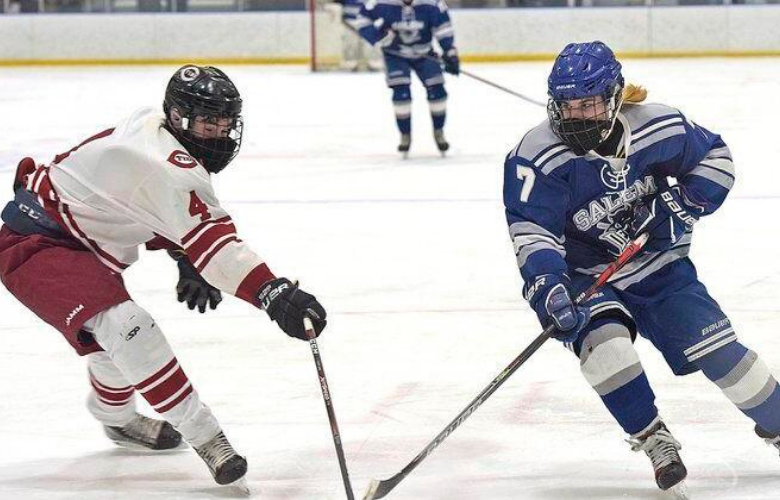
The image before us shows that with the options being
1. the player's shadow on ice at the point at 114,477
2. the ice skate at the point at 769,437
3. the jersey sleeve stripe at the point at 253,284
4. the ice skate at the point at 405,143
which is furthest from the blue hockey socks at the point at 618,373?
the ice skate at the point at 405,143

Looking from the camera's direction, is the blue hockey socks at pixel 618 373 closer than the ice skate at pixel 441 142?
Yes

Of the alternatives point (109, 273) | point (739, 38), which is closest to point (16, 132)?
point (109, 273)

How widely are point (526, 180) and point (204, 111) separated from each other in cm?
60

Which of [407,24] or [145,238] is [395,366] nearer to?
[145,238]

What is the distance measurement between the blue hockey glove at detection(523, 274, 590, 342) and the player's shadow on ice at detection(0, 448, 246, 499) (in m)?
0.66

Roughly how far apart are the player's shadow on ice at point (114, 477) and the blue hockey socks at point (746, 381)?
2.94 ft

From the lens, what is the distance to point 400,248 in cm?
507

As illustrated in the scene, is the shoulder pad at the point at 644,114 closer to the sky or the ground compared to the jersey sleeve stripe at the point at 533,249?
closer to the sky

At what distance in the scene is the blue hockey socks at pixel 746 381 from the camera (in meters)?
2.64

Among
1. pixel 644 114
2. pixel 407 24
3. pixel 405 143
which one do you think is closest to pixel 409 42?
pixel 407 24

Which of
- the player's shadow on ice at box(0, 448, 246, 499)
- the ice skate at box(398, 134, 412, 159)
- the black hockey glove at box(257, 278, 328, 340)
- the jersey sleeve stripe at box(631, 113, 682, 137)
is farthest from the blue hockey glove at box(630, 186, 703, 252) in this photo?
the ice skate at box(398, 134, 412, 159)

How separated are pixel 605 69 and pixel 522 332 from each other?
4.58 feet

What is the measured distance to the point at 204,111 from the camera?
8.80 ft

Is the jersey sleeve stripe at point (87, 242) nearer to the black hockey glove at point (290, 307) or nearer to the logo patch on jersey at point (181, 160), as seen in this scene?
the logo patch on jersey at point (181, 160)
